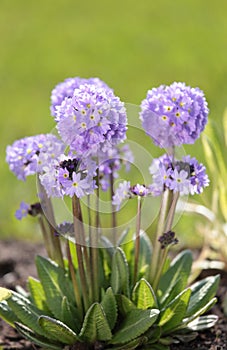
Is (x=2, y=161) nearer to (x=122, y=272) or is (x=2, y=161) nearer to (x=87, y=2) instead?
(x=122, y=272)

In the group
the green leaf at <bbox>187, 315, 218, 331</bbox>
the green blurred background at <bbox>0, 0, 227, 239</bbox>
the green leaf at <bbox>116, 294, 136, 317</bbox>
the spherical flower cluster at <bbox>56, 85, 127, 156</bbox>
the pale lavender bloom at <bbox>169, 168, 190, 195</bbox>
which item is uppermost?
the green blurred background at <bbox>0, 0, 227, 239</bbox>

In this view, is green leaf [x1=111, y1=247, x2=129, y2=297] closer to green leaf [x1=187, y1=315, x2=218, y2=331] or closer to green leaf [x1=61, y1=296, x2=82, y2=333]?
green leaf [x1=61, y1=296, x2=82, y2=333]

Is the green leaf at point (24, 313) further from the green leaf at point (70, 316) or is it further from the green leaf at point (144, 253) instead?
the green leaf at point (144, 253)

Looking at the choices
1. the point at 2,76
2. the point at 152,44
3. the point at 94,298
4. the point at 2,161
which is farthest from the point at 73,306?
the point at 152,44

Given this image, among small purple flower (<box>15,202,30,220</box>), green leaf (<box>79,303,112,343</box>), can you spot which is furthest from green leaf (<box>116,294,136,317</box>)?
small purple flower (<box>15,202,30,220</box>)

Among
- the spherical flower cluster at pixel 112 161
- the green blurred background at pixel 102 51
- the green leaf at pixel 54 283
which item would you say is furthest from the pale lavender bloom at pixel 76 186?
the green blurred background at pixel 102 51

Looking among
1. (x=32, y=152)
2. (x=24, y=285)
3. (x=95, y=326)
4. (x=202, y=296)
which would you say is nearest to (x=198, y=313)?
(x=202, y=296)
